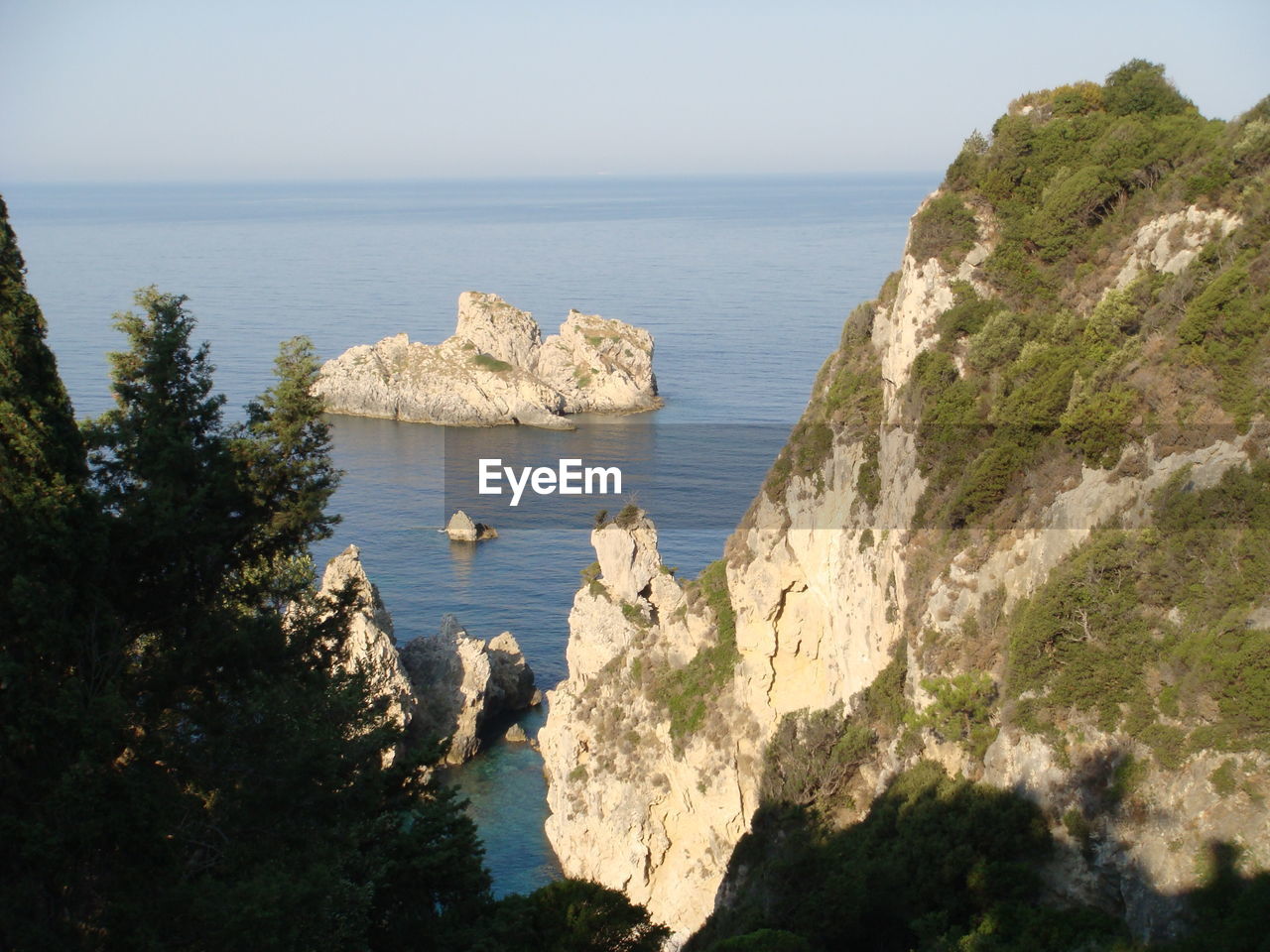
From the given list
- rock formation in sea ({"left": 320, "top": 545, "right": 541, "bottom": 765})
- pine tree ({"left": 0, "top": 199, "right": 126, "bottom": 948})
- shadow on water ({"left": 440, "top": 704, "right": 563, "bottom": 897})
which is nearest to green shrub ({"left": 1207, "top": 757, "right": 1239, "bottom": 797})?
pine tree ({"left": 0, "top": 199, "right": 126, "bottom": 948})

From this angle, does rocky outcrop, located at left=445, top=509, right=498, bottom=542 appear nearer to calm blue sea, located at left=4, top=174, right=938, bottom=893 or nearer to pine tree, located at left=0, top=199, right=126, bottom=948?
calm blue sea, located at left=4, top=174, right=938, bottom=893

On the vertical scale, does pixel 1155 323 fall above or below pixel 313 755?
above

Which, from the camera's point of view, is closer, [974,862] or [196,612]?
→ [196,612]

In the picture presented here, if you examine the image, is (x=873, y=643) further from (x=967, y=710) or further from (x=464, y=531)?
(x=464, y=531)

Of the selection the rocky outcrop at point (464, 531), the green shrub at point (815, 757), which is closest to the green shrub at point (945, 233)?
the green shrub at point (815, 757)

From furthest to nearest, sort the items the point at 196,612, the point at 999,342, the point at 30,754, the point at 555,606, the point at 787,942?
the point at 555,606 < the point at 999,342 < the point at 787,942 < the point at 196,612 < the point at 30,754

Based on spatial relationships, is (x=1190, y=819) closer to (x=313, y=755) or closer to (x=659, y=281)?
(x=313, y=755)

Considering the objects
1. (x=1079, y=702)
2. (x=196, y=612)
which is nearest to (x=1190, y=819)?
(x=1079, y=702)
